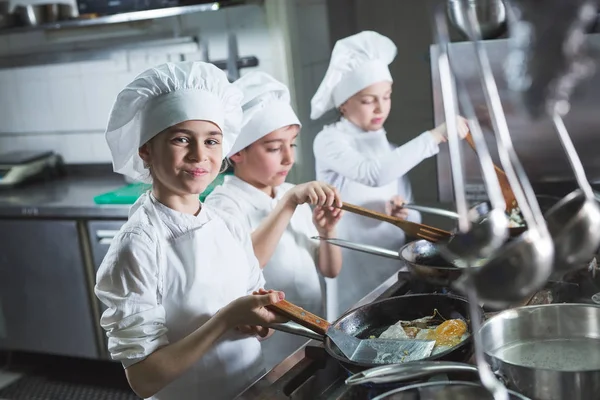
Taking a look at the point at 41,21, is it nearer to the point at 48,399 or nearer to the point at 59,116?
the point at 59,116

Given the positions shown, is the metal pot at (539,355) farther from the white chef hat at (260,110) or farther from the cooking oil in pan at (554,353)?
the white chef hat at (260,110)

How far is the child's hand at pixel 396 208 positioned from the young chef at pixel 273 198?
33 cm

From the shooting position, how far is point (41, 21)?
10.3 ft

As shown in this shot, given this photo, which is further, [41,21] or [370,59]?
[41,21]

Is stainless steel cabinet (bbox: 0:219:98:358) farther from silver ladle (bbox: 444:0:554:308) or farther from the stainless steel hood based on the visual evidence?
silver ladle (bbox: 444:0:554:308)

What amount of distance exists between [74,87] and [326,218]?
2.01 meters

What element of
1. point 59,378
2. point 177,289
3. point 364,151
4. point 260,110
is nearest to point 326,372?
point 177,289

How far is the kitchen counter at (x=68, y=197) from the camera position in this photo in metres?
2.73

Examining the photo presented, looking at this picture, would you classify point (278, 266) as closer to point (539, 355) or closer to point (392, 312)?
point (392, 312)

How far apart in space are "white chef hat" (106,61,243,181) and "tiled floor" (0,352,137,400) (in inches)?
65.7

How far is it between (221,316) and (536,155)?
3.83ft

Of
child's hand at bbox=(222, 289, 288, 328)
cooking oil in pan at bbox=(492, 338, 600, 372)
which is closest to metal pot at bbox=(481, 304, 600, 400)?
cooking oil in pan at bbox=(492, 338, 600, 372)

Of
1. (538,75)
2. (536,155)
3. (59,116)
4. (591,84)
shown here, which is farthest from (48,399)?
(538,75)

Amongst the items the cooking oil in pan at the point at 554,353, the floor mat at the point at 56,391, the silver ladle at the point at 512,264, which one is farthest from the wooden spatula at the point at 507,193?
the floor mat at the point at 56,391
